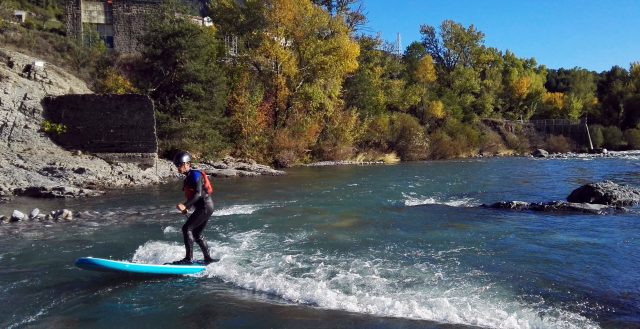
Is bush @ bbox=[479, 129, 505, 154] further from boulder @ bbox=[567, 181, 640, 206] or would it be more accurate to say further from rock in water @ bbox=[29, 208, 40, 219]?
rock in water @ bbox=[29, 208, 40, 219]

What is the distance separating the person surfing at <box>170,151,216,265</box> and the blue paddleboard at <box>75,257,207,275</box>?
198 mm

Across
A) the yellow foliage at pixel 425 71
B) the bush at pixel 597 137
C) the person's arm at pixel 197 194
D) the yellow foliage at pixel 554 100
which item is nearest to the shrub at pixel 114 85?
the person's arm at pixel 197 194

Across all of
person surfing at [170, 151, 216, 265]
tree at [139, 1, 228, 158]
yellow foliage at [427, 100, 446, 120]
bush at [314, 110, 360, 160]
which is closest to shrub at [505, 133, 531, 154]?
yellow foliage at [427, 100, 446, 120]

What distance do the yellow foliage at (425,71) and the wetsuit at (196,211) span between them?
45968mm

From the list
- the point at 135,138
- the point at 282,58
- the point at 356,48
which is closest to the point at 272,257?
the point at 135,138

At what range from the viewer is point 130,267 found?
26.6ft

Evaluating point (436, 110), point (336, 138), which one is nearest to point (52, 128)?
point (336, 138)

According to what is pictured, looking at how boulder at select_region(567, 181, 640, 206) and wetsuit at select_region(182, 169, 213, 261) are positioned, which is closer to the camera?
wetsuit at select_region(182, 169, 213, 261)

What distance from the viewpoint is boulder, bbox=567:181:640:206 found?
47.6 feet

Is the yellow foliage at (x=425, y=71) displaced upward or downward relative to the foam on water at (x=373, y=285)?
upward

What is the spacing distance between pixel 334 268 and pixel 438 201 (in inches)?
325

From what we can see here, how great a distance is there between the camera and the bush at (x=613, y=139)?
52406mm

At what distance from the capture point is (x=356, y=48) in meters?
35.0

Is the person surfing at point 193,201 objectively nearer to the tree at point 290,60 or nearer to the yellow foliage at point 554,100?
the tree at point 290,60
